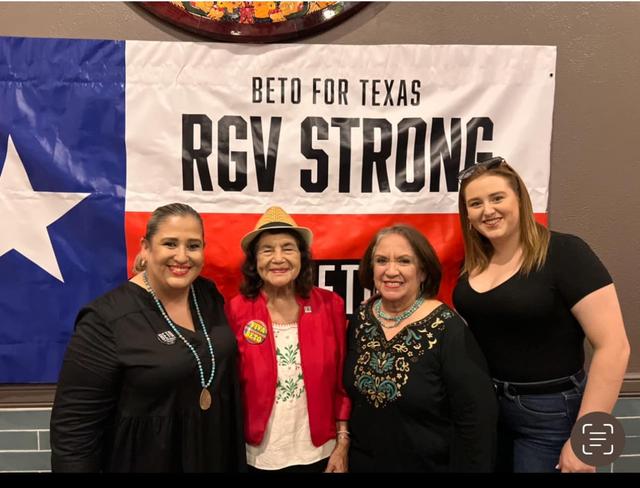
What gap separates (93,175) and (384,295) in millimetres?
1108

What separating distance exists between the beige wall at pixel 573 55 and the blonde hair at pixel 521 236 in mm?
541

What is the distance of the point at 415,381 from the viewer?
4.11 ft

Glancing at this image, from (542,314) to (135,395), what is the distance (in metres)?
1.04

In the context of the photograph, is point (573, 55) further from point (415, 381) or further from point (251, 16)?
point (415, 381)

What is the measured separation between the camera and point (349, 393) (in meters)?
1.39

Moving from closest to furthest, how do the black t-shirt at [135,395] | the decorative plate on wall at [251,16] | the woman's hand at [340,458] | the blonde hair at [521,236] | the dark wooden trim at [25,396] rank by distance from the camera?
1. the black t-shirt at [135,395]
2. the blonde hair at [521,236]
3. the woman's hand at [340,458]
4. the decorative plate on wall at [251,16]
5. the dark wooden trim at [25,396]

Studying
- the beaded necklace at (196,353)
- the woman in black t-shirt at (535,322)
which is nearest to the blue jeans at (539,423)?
the woman in black t-shirt at (535,322)

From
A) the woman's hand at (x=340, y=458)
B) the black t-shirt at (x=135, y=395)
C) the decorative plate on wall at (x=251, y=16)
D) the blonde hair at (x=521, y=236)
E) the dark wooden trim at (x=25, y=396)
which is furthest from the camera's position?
the dark wooden trim at (x=25, y=396)

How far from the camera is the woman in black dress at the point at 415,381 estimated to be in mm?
1247

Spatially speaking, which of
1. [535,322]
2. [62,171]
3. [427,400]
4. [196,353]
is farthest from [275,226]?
[62,171]

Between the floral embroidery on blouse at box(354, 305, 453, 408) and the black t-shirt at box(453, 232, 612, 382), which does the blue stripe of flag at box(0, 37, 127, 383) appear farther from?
the black t-shirt at box(453, 232, 612, 382)

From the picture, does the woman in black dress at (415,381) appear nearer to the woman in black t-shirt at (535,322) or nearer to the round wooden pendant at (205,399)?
the woman in black t-shirt at (535,322)

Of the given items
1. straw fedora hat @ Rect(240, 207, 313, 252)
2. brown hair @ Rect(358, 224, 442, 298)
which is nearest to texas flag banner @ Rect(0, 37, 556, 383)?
straw fedora hat @ Rect(240, 207, 313, 252)

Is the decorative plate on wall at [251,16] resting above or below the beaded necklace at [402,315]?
above
